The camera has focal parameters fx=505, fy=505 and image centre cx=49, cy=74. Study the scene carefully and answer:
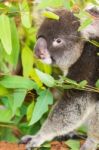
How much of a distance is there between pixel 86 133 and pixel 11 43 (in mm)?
1037

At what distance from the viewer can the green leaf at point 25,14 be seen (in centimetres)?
374

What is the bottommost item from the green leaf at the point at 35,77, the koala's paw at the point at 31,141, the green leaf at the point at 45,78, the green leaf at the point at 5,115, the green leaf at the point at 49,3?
the koala's paw at the point at 31,141

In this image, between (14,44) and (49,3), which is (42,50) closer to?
(14,44)

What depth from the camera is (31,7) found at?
3.99 m

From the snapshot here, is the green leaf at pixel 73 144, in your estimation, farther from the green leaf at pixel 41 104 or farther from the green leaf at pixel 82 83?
the green leaf at pixel 82 83

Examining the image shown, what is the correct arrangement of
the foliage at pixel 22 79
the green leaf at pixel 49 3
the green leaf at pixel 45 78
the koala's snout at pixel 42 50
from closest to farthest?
the green leaf at pixel 49 3
the green leaf at pixel 45 78
the foliage at pixel 22 79
the koala's snout at pixel 42 50

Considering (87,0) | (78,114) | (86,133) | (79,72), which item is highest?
(87,0)

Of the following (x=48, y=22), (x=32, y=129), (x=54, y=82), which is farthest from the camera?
(x=32, y=129)

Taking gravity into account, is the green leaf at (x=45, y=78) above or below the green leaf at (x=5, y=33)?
below

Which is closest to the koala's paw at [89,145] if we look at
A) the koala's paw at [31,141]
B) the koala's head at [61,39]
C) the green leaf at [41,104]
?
the koala's paw at [31,141]

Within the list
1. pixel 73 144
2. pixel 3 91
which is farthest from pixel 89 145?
pixel 3 91

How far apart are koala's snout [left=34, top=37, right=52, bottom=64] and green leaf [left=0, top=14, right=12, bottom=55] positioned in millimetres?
242

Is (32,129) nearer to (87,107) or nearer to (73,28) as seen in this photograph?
(87,107)

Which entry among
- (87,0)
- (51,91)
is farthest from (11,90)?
(87,0)
